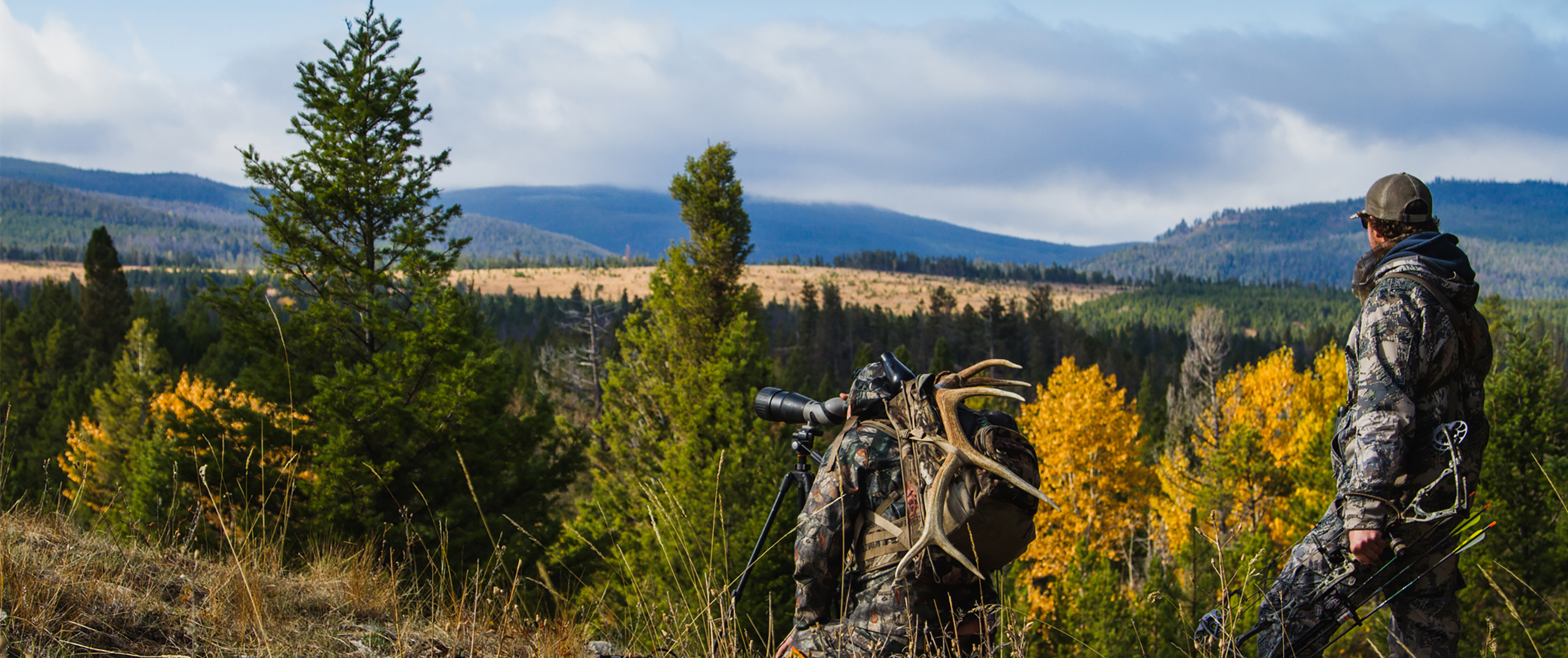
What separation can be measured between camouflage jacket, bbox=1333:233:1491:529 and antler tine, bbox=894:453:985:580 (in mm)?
1548

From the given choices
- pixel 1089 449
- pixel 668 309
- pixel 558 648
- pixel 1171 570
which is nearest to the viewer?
pixel 558 648

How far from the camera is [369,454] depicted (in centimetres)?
1123

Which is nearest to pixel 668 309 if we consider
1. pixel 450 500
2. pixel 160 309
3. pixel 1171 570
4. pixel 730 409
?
pixel 730 409

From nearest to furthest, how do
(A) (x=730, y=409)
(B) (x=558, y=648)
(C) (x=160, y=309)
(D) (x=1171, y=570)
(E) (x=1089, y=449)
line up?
(B) (x=558, y=648), (D) (x=1171, y=570), (A) (x=730, y=409), (E) (x=1089, y=449), (C) (x=160, y=309)

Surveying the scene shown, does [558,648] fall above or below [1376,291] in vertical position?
below

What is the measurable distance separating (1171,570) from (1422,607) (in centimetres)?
1187

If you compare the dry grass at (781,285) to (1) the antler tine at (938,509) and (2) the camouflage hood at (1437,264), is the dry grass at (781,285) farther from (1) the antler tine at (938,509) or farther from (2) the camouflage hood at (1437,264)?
(1) the antler tine at (938,509)

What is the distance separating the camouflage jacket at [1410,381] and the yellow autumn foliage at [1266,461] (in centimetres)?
1457

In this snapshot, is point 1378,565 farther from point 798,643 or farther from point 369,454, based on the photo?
point 369,454

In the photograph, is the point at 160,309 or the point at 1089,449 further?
the point at 160,309

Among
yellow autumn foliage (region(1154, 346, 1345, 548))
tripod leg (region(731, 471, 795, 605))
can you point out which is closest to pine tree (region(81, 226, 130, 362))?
yellow autumn foliage (region(1154, 346, 1345, 548))

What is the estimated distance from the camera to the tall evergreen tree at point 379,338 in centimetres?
1103

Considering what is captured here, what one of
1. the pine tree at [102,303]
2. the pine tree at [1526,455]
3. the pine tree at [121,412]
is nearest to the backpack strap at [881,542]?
the pine tree at [1526,455]

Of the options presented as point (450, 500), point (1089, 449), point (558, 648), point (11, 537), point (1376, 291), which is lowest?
point (1089, 449)
